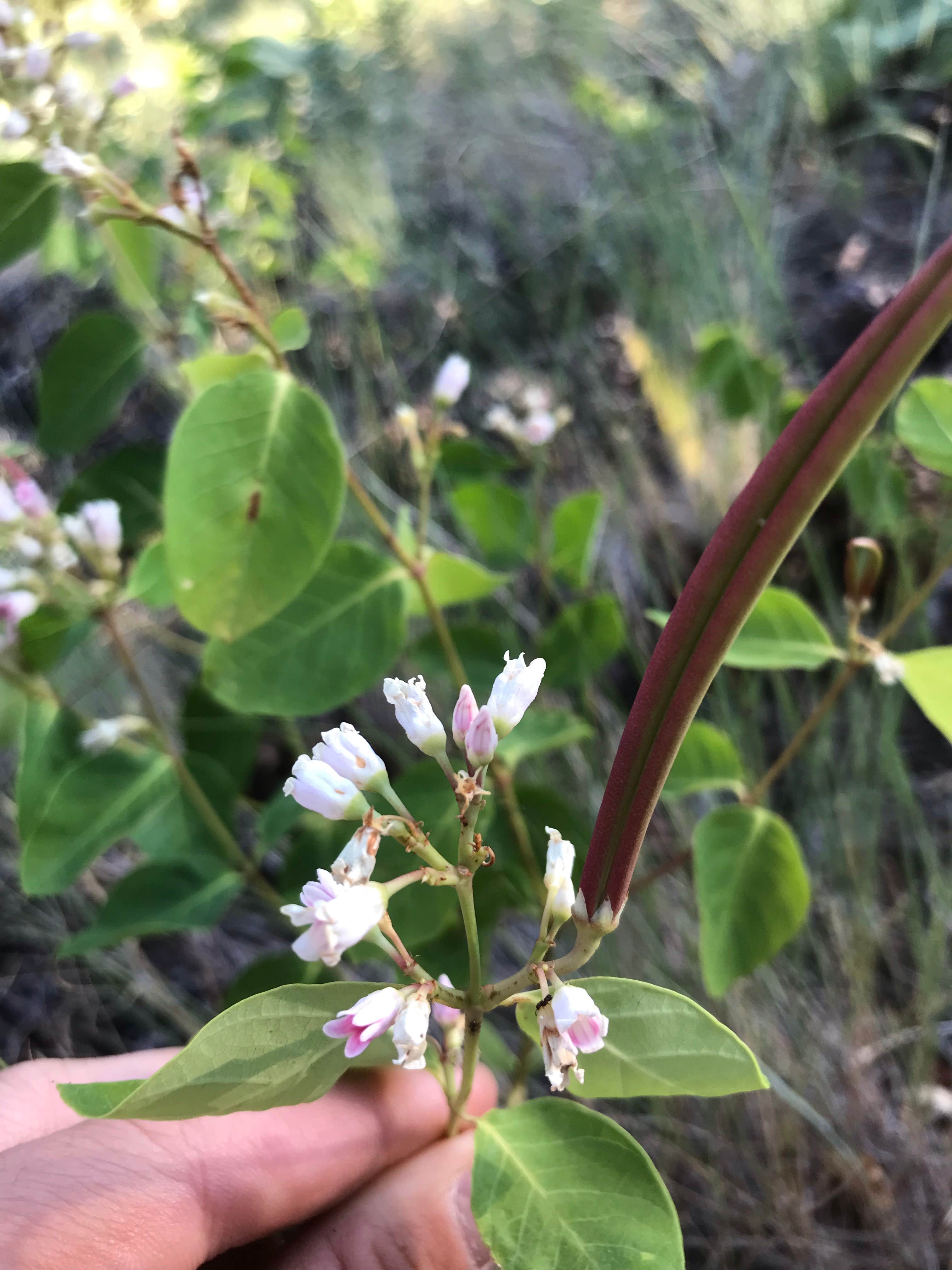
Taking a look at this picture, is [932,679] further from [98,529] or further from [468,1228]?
[98,529]

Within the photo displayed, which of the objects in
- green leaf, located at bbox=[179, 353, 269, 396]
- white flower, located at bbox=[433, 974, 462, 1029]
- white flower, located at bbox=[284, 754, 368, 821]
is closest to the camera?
white flower, located at bbox=[284, 754, 368, 821]

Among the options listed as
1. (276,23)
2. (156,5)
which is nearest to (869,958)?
(156,5)

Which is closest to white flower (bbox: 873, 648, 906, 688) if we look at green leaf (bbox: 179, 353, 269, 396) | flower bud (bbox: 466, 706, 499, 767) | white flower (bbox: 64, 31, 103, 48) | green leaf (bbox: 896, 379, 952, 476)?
green leaf (bbox: 896, 379, 952, 476)

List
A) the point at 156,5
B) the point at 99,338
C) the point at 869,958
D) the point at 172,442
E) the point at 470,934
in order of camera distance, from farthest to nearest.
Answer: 1. the point at 156,5
2. the point at 869,958
3. the point at 99,338
4. the point at 172,442
5. the point at 470,934

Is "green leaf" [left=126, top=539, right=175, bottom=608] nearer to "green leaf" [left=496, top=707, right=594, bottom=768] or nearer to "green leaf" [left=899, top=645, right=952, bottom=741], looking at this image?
"green leaf" [left=496, top=707, right=594, bottom=768]

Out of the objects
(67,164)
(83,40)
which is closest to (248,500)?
(67,164)

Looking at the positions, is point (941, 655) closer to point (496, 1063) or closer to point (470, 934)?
point (470, 934)
